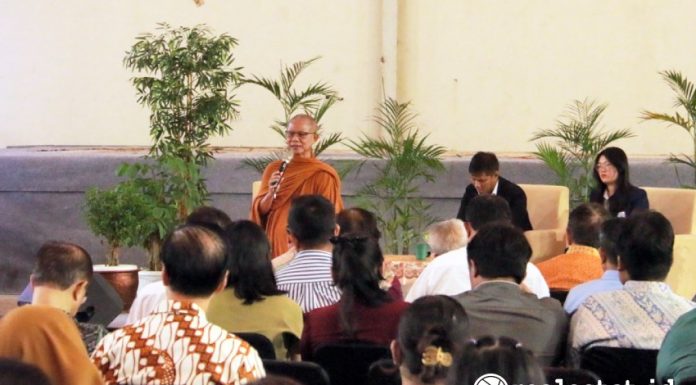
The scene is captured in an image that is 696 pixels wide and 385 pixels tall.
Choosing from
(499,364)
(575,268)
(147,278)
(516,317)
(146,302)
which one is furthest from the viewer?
(147,278)

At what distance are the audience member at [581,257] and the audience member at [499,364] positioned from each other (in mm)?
2815

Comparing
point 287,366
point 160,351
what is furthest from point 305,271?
point 160,351

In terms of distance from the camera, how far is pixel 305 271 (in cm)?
428

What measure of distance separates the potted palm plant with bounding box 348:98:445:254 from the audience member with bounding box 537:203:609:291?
9.80ft

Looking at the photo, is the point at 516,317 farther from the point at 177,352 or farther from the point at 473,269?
the point at 177,352

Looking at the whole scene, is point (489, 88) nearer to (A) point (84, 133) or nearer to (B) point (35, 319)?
(A) point (84, 133)

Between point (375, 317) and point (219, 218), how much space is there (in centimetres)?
110

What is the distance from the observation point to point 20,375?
67.1 inches

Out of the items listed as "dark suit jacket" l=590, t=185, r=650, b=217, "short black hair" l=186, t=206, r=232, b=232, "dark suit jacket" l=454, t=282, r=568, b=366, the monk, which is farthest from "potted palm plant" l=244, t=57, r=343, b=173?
"dark suit jacket" l=454, t=282, r=568, b=366

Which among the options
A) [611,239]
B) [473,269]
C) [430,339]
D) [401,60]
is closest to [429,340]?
[430,339]

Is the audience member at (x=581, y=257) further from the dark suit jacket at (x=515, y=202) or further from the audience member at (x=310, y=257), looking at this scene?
the dark suit jacket at (x=515, y=202)

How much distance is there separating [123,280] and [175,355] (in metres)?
3.39

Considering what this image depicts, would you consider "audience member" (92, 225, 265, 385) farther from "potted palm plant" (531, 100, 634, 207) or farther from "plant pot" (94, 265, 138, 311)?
"potted palm plant" (531, 100, 634, 207)

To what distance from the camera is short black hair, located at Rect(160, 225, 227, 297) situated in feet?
9.59
